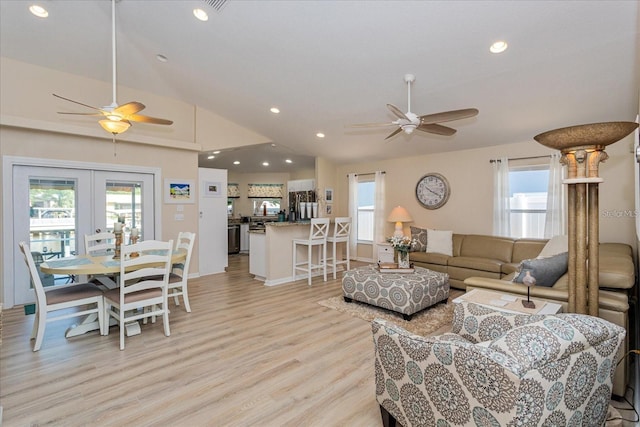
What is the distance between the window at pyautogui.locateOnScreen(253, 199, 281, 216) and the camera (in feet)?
32.9

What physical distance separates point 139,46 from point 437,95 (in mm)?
4115

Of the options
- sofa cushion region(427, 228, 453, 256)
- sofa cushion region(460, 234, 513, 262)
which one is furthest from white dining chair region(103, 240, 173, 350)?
sofa cushion region(460, 234, 513, 262)

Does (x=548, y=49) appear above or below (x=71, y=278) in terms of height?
above

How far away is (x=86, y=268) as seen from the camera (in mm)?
2840

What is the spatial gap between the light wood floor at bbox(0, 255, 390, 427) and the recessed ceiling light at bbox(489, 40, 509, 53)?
3184 mm

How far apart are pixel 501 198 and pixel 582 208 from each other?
344 centimetres

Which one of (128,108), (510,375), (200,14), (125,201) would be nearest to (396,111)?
(200,14)

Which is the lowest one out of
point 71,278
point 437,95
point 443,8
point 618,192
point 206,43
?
point 71,278

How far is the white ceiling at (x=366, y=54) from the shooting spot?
108 inches

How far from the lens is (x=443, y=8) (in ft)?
8.64

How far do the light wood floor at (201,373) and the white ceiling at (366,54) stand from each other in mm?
3079

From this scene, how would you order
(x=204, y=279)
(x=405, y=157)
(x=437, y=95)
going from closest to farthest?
(x=437, y=95)
(x=204, y=279)
(x=405, y=157)

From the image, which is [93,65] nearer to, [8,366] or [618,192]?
[8,366]

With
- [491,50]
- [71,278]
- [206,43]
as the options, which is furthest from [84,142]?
[491,50]
